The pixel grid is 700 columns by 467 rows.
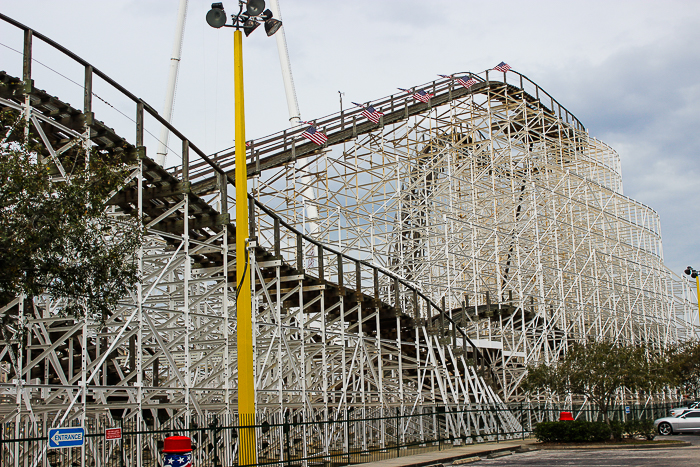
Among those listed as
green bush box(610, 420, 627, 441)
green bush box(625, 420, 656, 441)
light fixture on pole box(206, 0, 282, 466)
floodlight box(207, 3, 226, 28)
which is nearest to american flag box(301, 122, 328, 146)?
green bush box(610, 420, 627, 441)

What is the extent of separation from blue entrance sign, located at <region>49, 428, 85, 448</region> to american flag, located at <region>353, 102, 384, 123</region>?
2424 cm

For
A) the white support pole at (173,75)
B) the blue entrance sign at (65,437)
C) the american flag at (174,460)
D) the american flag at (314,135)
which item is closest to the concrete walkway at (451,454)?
the american flag at (174,460)

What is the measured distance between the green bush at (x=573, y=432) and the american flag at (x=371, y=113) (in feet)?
49.9

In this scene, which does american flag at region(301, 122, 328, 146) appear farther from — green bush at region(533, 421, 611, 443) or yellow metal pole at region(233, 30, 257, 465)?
yellow metal pole at region(233, 30, 257, 465)

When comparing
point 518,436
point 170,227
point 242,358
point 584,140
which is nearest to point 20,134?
point 242,358

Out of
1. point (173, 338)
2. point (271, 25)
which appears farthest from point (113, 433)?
point (173, 338)

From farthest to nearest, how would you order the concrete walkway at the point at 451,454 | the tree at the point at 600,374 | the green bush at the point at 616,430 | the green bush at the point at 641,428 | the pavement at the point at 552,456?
the green bush at the point at 641,428 < the tree at the point at 600,374 < the green bush at the point at 616,430 < the pavement at the point at 552,456 < the concrete walkway at the point at 451,454

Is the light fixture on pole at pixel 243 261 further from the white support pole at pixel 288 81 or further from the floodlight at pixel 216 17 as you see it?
the white support pole at pixel 288 81

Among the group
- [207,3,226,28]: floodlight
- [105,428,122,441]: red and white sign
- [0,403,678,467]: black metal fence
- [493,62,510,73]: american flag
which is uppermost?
[493,62,510,73]: american flag

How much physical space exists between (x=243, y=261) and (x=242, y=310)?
0.85 metres

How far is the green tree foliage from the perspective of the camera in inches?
378

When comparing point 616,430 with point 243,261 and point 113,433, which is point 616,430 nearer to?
point 243,261

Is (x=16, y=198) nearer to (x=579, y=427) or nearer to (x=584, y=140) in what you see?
(x=579, y=427)

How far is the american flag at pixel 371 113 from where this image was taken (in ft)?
107
